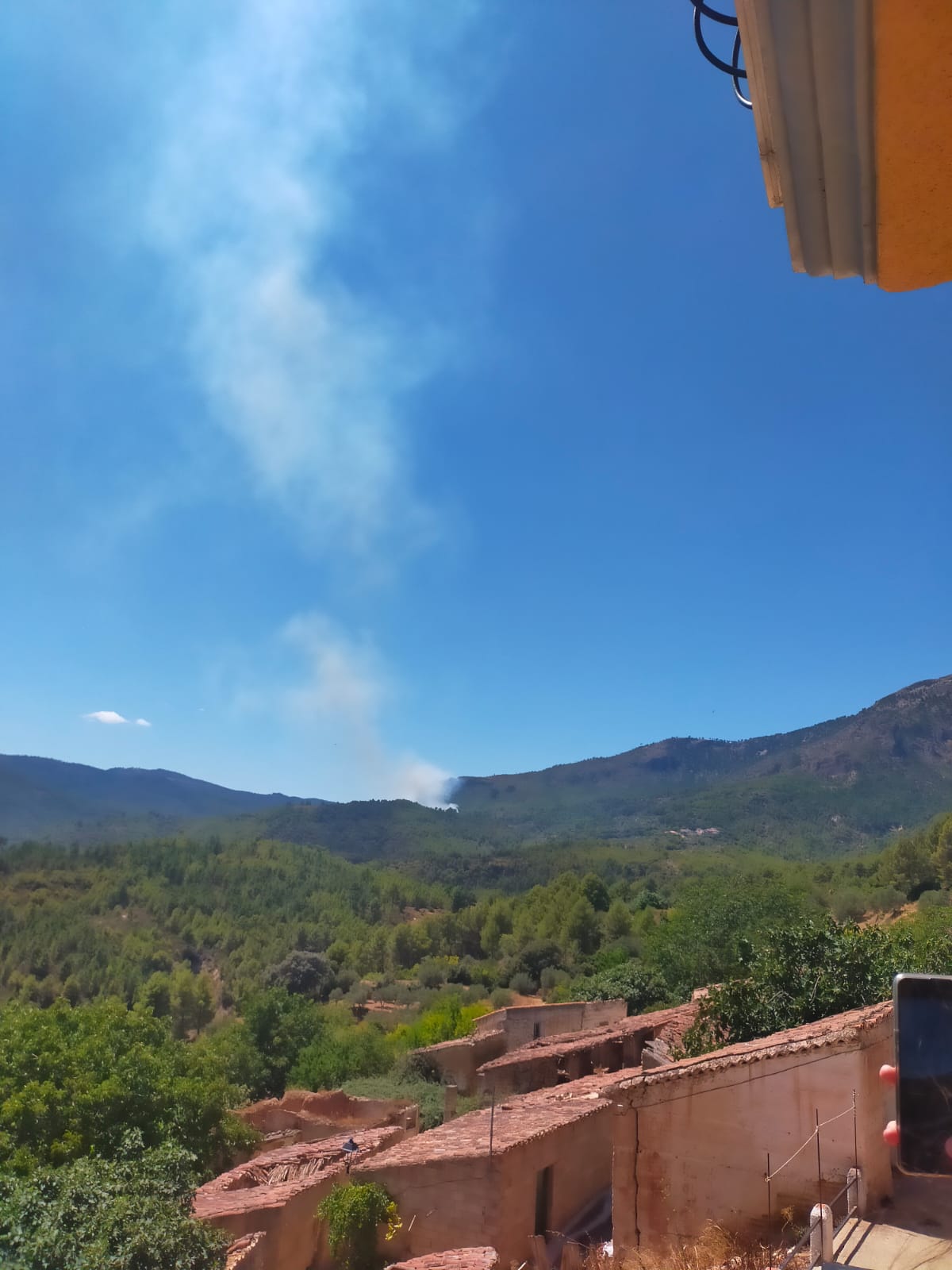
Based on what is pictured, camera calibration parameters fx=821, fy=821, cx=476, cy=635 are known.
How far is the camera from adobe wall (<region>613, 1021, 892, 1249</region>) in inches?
391

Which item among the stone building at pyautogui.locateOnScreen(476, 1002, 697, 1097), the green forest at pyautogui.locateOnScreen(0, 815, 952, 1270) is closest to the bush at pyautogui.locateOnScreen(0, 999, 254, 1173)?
the green forest at pyautogui.locateOnScreen(0, 815, 952, 1270)

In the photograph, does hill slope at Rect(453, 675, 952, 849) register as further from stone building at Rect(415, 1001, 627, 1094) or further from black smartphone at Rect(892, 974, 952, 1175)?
black smartphone at Rect(892, 974, 952, 1175)

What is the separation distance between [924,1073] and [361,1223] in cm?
1528

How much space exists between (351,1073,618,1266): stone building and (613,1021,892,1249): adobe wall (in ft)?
10.7

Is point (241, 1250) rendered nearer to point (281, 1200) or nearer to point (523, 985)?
point (281, 1200)

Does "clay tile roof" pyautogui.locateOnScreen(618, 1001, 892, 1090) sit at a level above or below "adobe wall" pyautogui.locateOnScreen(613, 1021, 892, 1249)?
above

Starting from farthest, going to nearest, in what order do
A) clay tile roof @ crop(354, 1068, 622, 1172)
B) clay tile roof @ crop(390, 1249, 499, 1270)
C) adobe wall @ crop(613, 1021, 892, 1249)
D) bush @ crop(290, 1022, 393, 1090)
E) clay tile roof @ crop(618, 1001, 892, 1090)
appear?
bush @ crop(290, 1022, 393, 1090) → clay tile roof @ crop(354, 1068, 622, 1172) → clay tile roof @ crop(390, 1249, 499, 1270) → clay tile roof @ crop(618, 1001, 892, 1090) → adobe wall @ crop(613, 1021, 892, 1249)

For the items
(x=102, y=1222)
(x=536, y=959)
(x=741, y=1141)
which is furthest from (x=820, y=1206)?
(x=536, y=959)

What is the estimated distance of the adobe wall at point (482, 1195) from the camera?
1359 cm

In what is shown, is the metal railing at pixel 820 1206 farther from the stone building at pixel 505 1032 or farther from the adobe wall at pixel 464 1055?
the adobe wall at pixel 464 1055

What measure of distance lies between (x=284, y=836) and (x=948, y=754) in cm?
14460

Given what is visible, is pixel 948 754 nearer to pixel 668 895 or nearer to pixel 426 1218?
pixel 668 895

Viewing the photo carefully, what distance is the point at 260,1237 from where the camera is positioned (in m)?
13.3

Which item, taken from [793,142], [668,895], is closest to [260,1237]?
[793,142]
